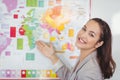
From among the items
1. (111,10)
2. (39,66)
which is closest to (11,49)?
(39,66)

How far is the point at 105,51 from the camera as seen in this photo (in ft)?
5.26

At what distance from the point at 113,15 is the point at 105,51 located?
26cm

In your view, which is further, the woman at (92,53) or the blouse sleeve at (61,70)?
the blouse sleeve at (61,70)

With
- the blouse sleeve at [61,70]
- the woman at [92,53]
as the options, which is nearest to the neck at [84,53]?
the woman at [92,53]

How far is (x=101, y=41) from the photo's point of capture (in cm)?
157

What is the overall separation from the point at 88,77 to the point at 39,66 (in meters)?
0.34

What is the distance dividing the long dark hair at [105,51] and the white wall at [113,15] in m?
0.13

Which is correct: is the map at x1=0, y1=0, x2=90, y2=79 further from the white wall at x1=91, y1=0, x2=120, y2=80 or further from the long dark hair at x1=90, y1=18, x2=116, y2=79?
the long dark hair at x1=90, y1=18, x2=116, y2=79

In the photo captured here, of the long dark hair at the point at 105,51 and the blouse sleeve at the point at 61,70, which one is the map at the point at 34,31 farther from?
the long dark hair at the point at 105,51

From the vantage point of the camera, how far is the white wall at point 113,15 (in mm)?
1722

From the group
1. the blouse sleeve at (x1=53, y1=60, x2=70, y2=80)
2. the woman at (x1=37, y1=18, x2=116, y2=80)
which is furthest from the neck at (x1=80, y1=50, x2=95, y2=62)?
the blouse sleeve at (x1=53, y1=60, x2=70, y2=80)

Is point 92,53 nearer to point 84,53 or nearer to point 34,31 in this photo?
point 84,53

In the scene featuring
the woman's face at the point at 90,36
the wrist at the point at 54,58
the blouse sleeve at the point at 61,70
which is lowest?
the blouse sleeve at the point at 61,70

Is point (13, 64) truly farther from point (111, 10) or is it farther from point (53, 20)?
point (111, 10)
